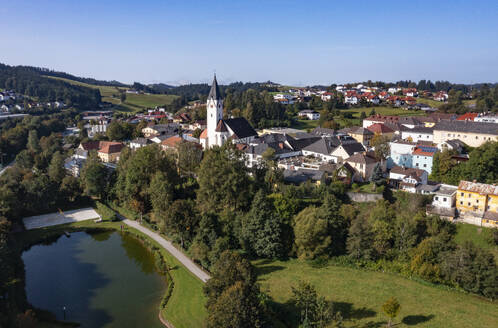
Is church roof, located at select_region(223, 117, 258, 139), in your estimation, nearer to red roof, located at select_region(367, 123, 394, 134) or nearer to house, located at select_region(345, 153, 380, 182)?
red roof, located at select_region(367, 123, 394, 134)

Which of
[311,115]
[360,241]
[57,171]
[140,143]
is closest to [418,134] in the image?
[360,241]

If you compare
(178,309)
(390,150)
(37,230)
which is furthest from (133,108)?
(178,309)

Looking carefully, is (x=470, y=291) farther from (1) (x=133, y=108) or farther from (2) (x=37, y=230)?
(1) (x=133, y=108)

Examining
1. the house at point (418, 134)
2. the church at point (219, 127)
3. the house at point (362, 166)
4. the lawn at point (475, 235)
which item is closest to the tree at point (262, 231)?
the house at point (362, 166)

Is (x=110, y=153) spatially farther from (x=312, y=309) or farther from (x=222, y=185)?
(x=312, y=309)

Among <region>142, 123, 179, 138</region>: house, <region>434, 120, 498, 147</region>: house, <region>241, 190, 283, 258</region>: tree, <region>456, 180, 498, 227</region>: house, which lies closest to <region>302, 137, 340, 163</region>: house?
<region>434, 120, 498, 147</region>: house

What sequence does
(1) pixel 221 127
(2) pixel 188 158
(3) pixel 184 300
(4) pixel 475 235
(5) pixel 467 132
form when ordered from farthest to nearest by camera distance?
(1) pixel 221 127, (2) pixel 188 158, (5) pixel 467 132, (4) pixel 475 235, (3) pixel 184 300
